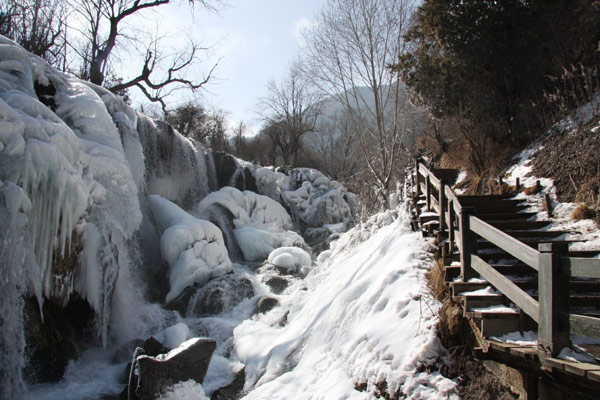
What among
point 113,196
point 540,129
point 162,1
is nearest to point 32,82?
point 113,196

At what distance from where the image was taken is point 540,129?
28.3ft

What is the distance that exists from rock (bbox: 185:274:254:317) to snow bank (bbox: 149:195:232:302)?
A: 0.36 m

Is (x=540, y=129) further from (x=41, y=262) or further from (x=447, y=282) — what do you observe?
(x=41, y=262)

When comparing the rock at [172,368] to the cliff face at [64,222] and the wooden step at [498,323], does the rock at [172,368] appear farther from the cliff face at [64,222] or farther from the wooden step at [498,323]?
the wooden step at [498,323]

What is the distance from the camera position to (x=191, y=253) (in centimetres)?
954

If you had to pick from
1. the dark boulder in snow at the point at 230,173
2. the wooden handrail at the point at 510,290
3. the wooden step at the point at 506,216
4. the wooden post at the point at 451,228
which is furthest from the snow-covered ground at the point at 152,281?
the dark boulder in snow at the point at 230,173

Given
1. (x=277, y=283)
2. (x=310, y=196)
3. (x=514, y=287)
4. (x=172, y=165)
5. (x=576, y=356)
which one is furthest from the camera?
(x=310, y=196)

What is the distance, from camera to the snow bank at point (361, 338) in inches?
159

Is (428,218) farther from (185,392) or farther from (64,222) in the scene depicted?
(64,222)

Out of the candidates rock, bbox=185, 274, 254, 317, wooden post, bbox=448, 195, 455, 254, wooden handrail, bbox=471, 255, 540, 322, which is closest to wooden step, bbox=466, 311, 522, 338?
wooden handrail, bbox=471, 255, 540, 322

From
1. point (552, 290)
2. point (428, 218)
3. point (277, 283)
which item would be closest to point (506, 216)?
point (428, 218)

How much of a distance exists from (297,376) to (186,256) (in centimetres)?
534

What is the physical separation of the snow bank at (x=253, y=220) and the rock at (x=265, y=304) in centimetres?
362

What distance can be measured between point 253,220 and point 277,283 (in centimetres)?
534
